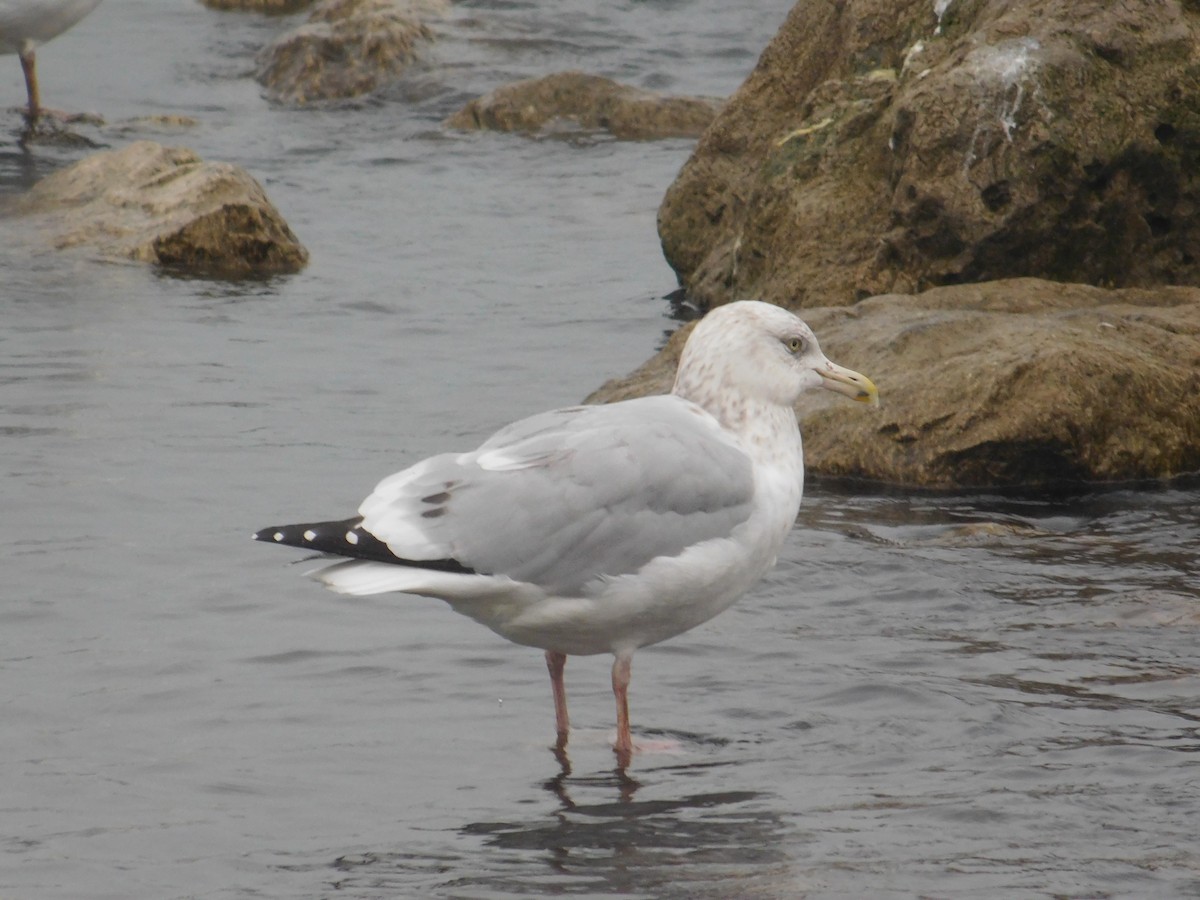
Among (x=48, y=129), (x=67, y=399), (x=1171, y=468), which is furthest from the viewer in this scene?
(x=48, y=129)

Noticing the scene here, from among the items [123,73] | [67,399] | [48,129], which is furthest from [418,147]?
→ [67,399]

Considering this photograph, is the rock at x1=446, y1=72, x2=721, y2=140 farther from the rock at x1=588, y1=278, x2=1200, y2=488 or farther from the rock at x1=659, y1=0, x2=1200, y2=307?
the rock at x1=588, y1=278, x2=1200, y2=488

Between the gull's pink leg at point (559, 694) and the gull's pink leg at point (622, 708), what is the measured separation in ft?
0.55

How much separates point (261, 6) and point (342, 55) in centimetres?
492

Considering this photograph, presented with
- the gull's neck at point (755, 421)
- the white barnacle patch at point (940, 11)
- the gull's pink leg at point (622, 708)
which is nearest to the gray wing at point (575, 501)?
the gull's neck at point (755, 421)

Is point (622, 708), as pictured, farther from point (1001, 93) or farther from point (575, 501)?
point (1001, 93)

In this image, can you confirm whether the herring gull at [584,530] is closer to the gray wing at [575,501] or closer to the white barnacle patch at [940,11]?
the gray wing at [575,501]

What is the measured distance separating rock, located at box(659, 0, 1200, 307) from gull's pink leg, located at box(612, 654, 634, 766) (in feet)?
15.0

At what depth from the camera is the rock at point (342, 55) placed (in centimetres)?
2036

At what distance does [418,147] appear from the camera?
18016mm

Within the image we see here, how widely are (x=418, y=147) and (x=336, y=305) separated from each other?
593cm

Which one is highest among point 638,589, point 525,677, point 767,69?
point 767,69

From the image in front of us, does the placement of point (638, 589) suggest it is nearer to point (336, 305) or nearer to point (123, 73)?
point (336, 305)

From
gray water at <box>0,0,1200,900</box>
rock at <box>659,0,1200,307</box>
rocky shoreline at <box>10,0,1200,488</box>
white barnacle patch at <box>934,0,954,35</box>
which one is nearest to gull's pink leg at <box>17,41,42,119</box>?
rocky shoreline at <box>10,0,1200,488</box>
